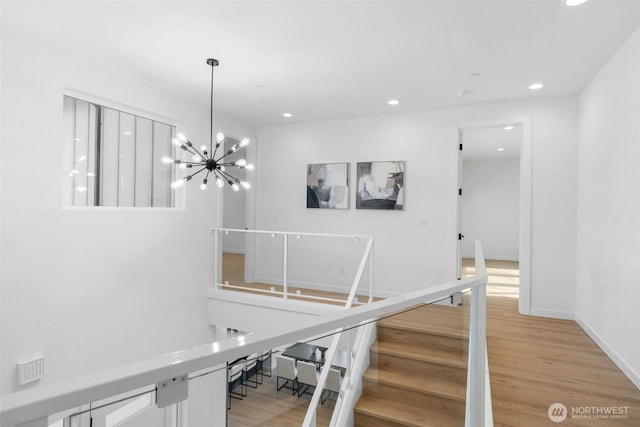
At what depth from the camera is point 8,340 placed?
276 centimetres

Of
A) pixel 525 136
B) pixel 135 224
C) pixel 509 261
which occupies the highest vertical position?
pixel 525 136

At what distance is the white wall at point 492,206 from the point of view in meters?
8.77

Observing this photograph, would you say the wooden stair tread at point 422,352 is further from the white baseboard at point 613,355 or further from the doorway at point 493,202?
the doorway at point 493,202

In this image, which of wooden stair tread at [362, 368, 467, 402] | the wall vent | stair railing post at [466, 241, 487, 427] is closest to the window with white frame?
the wall vent

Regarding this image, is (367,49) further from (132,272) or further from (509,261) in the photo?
(509,261)

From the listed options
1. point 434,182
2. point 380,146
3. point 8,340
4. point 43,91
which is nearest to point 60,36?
point 43,91

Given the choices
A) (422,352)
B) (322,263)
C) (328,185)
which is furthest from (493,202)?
(422,352)

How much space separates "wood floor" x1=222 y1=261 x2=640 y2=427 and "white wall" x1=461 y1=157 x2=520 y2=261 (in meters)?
5.33

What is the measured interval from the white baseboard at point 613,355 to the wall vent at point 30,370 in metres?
4.76

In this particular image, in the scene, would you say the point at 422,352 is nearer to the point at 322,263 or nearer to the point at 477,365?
the point at 477,365

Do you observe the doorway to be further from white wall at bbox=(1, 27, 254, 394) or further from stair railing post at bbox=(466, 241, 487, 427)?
white wall at bbox=(1, 27, 254, 394)

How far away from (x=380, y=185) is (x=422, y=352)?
332cm

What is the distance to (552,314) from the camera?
4.10m

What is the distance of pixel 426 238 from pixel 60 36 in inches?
179
